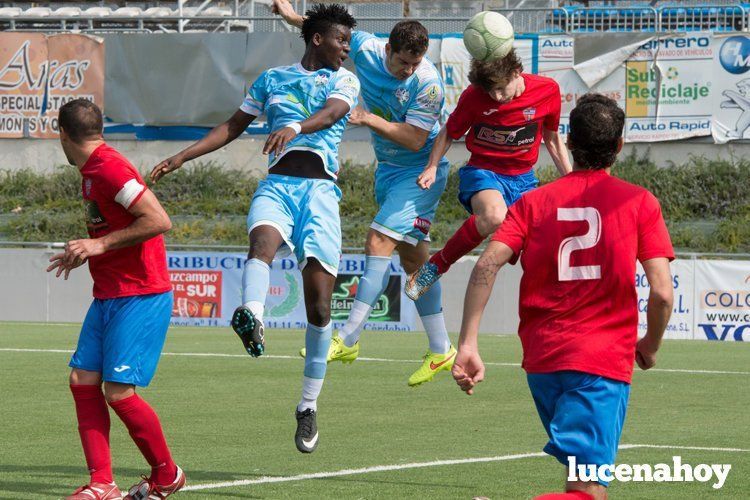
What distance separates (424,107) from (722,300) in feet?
42.8

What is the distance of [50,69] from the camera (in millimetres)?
29734

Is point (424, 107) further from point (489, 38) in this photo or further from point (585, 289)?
point (585, 289)

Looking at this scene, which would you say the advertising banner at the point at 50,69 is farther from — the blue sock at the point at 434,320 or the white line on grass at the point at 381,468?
the white line on grass at the point at 381,468

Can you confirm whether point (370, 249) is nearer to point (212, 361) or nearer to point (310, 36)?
point (310, 36)

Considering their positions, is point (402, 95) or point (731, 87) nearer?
point (402, 95)

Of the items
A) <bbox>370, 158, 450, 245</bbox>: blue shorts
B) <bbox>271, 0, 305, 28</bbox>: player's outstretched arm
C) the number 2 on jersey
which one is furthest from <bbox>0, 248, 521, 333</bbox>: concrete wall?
the number 2 on jersey

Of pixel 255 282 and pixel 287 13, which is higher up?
pixel 287 13

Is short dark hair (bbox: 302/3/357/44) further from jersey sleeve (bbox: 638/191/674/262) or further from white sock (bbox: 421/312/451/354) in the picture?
jersey sleeve (bbox: 638/191/674/262)

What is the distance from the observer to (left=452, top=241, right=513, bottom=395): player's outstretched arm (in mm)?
5041

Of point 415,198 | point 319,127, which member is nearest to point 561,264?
point 319,127

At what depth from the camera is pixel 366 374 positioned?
45.5ft

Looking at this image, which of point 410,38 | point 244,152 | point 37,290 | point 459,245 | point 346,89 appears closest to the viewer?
point 346,89

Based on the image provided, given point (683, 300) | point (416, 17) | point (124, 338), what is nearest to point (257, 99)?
point (124, 338)

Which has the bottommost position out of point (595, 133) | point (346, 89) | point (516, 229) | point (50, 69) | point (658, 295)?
point (658, 295)
